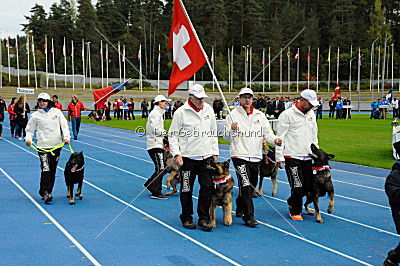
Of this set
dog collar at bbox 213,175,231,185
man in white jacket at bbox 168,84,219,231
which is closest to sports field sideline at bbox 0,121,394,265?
man in white jacket at bbox 168,84,219,231

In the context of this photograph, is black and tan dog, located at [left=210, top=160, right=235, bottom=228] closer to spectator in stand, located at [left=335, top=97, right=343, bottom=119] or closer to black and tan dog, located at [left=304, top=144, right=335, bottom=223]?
black and tan dog, located at [left=304, top=144, right=335, bottom=223]

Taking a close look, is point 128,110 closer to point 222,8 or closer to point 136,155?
point 136,155

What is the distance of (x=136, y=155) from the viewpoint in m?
17.7

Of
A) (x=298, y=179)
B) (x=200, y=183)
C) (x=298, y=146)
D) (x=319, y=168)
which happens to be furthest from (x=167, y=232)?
(x=319, y=168)

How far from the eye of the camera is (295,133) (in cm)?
835

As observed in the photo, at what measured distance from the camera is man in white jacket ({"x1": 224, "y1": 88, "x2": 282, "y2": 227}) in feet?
25.9

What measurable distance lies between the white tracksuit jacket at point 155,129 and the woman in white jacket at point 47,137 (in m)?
1.66

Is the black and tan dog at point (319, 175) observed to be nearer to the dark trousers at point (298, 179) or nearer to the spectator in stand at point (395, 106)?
the dark trousers at point (298, 179)

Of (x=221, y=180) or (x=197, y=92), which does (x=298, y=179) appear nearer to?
(x=221, y=180)

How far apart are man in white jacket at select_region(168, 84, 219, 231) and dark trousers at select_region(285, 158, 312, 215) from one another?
1444mm

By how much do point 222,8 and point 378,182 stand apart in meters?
95.8

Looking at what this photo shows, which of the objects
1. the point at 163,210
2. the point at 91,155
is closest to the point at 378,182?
the point at 163,210

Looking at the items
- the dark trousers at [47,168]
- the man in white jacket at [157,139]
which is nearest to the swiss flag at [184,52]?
the man in white jacket at [157,139]

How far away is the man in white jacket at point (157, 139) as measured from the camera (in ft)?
33.5
